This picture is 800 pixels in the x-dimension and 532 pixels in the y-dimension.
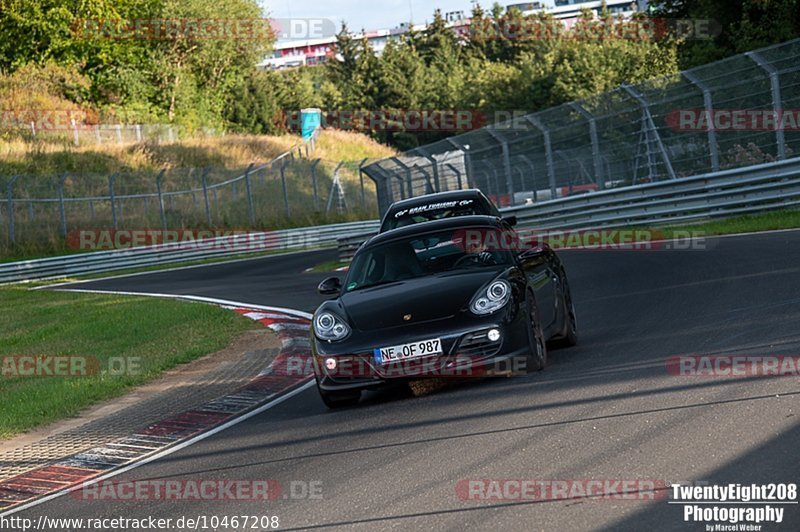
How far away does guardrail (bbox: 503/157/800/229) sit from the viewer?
766 inches

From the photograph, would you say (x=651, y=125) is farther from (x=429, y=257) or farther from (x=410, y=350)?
(x=410, y=350)

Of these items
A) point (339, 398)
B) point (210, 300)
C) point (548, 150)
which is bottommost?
point (210, 300)

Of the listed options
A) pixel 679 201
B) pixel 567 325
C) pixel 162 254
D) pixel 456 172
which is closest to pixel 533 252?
pixel 567 325

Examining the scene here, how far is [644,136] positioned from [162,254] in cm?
1957

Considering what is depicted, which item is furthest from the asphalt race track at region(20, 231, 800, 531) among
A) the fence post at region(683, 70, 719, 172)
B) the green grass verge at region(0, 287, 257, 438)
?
the fence post at region(683, 70, 719, 172)

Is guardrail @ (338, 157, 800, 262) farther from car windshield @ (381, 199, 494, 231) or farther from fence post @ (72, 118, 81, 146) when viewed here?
fence post @ (72, 118, 81, 146)

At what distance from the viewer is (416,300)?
28.6 ft

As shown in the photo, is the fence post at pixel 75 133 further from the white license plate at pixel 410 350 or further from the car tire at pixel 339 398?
the white license plate at pixel 410 350

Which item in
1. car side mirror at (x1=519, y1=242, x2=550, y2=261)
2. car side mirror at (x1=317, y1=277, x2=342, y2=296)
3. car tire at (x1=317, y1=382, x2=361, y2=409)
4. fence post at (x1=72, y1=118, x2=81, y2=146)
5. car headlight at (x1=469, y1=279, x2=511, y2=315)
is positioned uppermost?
fence post at (x1=72, y1=118, x2=81, y2=146)

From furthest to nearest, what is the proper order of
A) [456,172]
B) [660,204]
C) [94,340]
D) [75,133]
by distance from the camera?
[75,133] → [456,172] → [660,204] → [94,340]

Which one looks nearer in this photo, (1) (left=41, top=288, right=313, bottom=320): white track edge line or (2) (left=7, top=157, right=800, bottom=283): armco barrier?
(1) (left=41, top=288, right=313, bottom=320): white track edge line

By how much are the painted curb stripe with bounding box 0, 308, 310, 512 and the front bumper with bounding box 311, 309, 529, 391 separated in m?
1.30

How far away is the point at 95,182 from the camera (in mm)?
46562

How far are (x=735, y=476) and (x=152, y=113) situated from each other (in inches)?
2615
